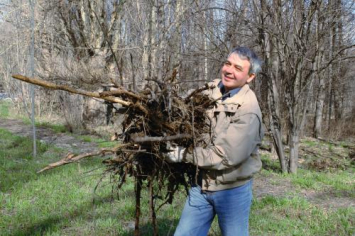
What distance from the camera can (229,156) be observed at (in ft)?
7.22

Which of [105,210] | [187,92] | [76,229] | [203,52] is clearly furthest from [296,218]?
[203,52]

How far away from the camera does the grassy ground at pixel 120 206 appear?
4133 mm

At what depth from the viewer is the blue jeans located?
240 centimetres

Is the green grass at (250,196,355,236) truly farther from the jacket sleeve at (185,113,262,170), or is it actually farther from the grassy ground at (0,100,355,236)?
the jacket sleeve at (185,113,262,170)

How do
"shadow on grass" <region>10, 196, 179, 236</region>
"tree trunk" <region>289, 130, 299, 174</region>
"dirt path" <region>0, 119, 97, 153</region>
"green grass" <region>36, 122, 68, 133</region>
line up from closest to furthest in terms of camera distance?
"shadow on grass" <region>10, 196, 179, 236</region>
"tree trunk" <region>289, 130, 299, 174</region>
"dirt path" <region>0, 119, 97, 153</region>
"green grass" <region>36, 122, 68, 133</region>

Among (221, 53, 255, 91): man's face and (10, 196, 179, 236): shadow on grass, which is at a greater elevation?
(221, 53, 255, 91): man's face

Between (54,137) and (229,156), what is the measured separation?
10676 millimetres

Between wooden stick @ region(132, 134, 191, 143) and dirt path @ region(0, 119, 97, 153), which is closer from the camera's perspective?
wooden stick @ region(132, 134, 191, 143)

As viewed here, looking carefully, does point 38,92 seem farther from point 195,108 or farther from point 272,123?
point 195,108

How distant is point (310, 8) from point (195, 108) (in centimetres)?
553

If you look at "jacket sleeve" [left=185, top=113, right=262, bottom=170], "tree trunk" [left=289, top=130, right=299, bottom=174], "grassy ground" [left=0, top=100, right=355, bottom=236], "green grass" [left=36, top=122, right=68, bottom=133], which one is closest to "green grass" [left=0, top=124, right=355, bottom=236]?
"grassy ground" [left=0, top=100, right=355, bottom=236]

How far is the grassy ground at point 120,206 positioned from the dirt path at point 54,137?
3032 mm

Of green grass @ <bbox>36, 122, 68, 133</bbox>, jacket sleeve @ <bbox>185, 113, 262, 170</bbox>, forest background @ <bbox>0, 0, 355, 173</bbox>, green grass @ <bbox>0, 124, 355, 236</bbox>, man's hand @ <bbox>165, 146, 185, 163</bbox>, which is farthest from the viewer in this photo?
green grass @ <bbox>36, 122, 68, 133</bbox>

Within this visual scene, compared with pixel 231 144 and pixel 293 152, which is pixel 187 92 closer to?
pixel 231 144
